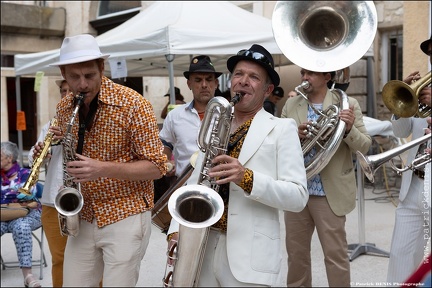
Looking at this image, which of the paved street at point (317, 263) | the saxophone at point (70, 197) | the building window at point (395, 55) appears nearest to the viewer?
the saxophone at point (70, 197)

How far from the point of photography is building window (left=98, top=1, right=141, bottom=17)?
52.0 ft

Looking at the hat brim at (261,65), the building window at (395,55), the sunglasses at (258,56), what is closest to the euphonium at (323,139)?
the hat brim at (261,65)

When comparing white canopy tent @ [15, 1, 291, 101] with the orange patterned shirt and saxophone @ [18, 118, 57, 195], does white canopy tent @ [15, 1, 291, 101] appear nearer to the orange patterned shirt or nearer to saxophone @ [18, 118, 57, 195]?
saxophone @ [18, 118, 57, 195]

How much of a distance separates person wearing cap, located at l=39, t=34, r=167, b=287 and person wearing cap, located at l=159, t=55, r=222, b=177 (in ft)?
4.51

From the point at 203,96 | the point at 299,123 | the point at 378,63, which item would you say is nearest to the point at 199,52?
the point at 203,96

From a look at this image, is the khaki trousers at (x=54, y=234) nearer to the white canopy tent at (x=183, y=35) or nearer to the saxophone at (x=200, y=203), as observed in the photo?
the saxophone at (x=200, y=203)

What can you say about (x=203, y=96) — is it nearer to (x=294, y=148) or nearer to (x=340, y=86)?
(x=340, y=86)

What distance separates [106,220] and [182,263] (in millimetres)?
610

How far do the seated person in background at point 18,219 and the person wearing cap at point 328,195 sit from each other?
7.78 ft

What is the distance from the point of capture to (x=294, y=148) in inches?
107

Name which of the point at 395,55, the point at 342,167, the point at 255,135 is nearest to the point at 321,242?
the point at 342,167

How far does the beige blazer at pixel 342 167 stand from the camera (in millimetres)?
4070

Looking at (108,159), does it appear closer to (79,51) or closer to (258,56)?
(79,51)

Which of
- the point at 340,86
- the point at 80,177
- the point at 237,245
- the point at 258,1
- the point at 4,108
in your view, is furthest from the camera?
the point at 4,108
